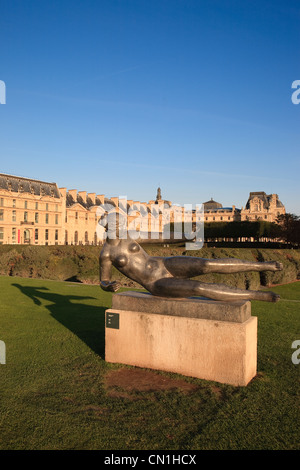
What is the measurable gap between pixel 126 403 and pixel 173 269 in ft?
6.51

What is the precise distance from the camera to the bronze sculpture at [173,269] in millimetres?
4934

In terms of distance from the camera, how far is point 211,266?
16.5 ft

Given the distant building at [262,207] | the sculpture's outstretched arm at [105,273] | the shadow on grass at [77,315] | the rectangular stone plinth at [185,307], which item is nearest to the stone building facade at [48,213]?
the distant building at [262,207]

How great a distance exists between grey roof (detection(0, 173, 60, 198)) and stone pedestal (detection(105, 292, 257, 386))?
51.2m

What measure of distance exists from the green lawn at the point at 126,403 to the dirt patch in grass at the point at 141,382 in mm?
13

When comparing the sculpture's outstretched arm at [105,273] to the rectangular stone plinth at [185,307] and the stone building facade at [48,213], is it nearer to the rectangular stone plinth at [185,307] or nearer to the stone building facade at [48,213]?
the rectangular stone plinth at [185,307]

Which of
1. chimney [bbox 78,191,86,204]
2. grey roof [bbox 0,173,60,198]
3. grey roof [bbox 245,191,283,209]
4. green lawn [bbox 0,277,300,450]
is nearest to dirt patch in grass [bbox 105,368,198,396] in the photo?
green lawn [bbox 0,277,300,450]

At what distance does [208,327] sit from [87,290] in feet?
28.7

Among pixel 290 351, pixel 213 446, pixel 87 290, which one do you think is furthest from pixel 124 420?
pixel 87 290

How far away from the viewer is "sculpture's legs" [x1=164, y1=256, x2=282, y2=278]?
194 inches

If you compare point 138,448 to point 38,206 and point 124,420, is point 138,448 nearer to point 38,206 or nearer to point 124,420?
point 124,420

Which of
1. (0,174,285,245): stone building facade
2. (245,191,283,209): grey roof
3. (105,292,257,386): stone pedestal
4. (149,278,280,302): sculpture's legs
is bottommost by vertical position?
(105,292,257,386): stone pedestal

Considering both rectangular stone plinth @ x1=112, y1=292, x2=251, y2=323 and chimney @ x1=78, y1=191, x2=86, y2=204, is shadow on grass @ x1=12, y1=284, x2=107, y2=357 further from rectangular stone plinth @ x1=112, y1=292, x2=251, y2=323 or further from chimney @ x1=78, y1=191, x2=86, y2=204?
chimney @ x1=78, y1=191, x2=86, y2=204

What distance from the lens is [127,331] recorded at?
520cm
